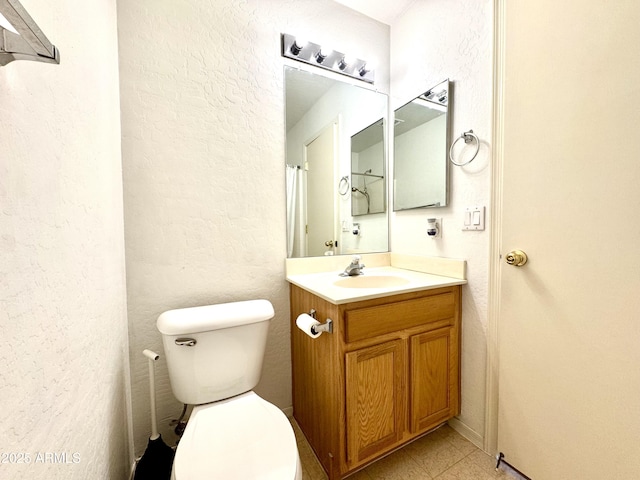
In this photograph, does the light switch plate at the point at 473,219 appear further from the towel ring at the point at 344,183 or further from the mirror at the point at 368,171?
the towel ring at the point at 344,183

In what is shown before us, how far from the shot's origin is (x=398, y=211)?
173 centimetres

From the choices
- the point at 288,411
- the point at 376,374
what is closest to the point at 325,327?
the point at 376,374

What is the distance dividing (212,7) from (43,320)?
1.56 meters

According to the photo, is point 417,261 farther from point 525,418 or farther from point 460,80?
point 460,80

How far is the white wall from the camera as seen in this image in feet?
4.03

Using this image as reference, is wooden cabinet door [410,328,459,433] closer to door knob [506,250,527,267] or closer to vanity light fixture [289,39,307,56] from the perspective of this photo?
door knob [506,250,527,267]

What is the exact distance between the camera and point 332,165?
167 centimetres


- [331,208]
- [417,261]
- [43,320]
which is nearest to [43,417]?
[43,320]

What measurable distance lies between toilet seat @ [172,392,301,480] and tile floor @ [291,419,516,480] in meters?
0.49

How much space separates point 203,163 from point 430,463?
1.84 metres

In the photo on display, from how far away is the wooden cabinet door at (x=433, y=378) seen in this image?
47.9 inches

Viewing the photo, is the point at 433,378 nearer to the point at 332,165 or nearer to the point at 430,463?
the point at 430,463

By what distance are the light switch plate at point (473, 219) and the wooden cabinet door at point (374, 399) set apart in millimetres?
665

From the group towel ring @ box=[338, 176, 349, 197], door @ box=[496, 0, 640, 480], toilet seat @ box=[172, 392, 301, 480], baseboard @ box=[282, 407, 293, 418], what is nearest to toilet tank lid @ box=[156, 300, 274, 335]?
toilet seat @ box=[172, 392, 301, 480]
